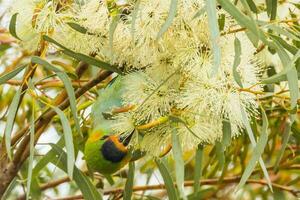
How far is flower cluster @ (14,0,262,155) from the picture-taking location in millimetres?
1063

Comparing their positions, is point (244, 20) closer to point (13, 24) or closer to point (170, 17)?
point (170, 17)

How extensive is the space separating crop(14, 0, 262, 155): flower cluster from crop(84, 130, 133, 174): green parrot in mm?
42

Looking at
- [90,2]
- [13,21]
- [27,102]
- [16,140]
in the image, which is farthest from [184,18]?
[27,102]

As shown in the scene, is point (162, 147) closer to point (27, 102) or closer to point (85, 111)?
point (85, 111)

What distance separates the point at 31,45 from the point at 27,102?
82 centimetres

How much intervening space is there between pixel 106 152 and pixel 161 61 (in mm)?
209

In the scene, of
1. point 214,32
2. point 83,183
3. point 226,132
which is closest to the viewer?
point 214,32

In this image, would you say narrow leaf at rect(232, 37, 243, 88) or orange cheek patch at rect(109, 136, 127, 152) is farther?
orange cheek patch at rect(109, 136, 127, 152)

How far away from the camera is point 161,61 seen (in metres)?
1.09

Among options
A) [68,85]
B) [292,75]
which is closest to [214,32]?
[292,75]

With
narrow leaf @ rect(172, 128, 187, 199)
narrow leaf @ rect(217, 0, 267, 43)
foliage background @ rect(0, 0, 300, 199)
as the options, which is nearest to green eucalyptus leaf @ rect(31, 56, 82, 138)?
foliage background @ rect(0, 0, 300, 199)

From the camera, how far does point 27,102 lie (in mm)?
1989

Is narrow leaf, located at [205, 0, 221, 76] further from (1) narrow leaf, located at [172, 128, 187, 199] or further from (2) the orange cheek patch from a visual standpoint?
(2) the orange cheek patch

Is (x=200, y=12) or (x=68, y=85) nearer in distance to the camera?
(x=200, y=12)
